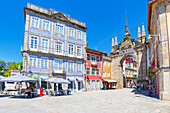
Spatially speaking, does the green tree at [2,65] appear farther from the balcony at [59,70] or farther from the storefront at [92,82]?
the storefront at [92,82]

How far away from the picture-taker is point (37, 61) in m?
22.4

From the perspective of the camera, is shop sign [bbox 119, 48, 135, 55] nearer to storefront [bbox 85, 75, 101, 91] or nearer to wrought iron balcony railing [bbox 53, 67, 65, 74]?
storefront [bbox 85, 75, 101, 91]

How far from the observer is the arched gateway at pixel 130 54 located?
28609 millimetres

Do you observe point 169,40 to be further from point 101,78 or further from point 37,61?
point 101,78

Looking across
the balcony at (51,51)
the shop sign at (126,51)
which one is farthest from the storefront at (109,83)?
the balcony at (51,51)

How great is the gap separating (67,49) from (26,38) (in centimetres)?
743

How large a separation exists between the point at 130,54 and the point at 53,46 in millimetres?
16764

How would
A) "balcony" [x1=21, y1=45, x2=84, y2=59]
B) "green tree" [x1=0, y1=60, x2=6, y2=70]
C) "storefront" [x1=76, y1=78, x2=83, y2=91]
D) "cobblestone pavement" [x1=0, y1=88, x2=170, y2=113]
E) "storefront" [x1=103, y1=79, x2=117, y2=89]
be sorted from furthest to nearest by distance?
"green tree" [x1=0, y1=60, x2=6, y2=70], "storefront" [x1=103, y1=79, x2=117, y2=89], "storefront" [x1=76, y1=78, x2=83, y2=91], "balcony" [x1=21, y1=45, x2=84, y2=59], "cobblestone pavement" [x1=0, y1=88, x2=170, y2=113]

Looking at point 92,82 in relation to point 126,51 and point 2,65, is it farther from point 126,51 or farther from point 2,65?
point 2,65

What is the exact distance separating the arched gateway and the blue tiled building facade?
380 inches

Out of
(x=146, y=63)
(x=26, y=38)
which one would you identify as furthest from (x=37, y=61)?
(x=146, y=63)

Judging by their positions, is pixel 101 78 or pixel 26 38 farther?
pixel 101 78

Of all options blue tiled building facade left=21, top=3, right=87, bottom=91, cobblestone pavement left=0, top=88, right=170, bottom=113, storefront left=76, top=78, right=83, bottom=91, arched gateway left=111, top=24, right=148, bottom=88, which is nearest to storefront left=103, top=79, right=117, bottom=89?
arched gateway left=111, top=24, right=148, bottom=88

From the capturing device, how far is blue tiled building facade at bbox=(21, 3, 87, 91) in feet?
72.9
